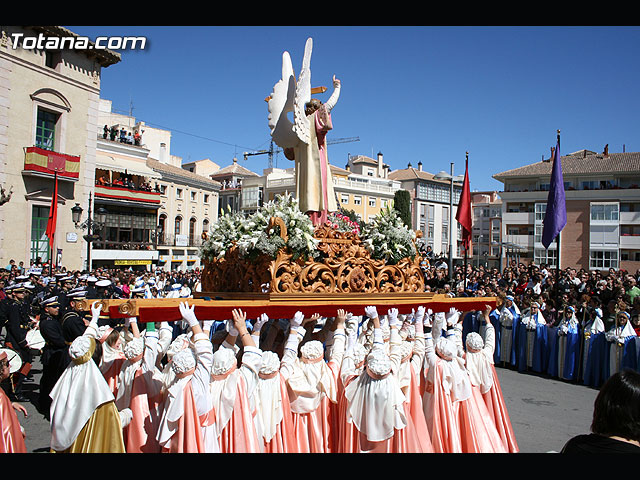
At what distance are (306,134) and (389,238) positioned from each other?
1.79 meters

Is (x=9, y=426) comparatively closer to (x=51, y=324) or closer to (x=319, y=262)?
(x=51, y=324)

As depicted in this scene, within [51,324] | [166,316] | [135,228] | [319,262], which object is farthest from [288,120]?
[135,228]

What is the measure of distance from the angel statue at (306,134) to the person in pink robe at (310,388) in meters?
2.10

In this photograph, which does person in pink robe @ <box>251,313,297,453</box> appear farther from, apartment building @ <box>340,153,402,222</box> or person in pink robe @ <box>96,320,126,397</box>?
apartment building @ <box>340,153,402,222</box>

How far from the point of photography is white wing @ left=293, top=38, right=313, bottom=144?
6.43m

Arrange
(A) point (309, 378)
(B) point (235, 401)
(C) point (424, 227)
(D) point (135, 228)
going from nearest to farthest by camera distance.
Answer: (B) point (235, 401) → (A) point (309, 378) → (D) point (135, 228) → (C) point (424, 227)

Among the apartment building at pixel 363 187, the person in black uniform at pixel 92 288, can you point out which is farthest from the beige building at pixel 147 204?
the person in black uniform at pixel 92 288

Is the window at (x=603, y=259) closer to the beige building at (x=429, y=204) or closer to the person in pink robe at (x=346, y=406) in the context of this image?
the beige building at (x=429, y=204)

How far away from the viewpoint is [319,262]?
579cm

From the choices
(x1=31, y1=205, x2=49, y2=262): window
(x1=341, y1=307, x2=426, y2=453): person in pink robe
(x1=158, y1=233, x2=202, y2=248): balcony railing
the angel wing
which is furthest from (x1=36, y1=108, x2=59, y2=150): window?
(x1=341, y1=307, x2=426, y2=453): person in pink robe

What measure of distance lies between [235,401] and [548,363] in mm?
9915

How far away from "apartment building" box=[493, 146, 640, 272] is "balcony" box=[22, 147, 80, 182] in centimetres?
3222

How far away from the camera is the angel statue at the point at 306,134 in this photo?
21.3 feet

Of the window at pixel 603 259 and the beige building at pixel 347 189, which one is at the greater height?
the beige building at pixel 347 189
